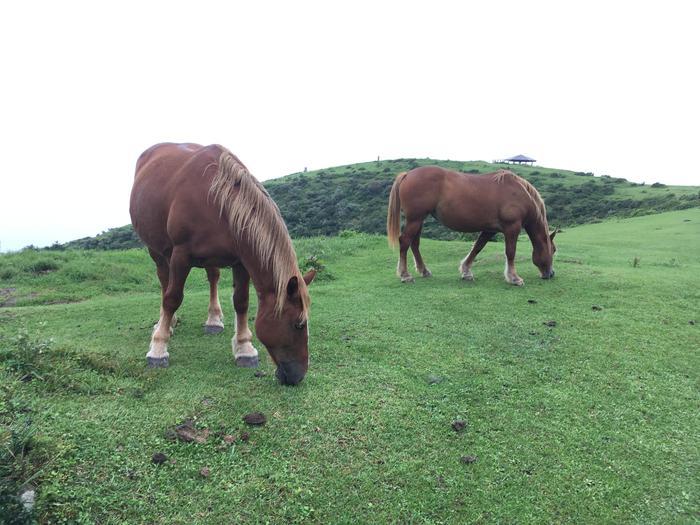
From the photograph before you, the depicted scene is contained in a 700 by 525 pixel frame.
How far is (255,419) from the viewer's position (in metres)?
2.91

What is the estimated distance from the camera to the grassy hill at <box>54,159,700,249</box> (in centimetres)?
2523

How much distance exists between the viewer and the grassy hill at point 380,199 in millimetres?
25234

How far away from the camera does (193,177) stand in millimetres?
3984

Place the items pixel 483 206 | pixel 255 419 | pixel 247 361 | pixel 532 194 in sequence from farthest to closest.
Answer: pixel 532 194 < pixel 483 206 < pixel 247 361 < pixel 255 419

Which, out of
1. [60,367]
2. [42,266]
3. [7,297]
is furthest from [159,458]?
[42,266]

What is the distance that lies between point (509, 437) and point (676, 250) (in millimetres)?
11404

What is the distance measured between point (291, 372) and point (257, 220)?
126cm

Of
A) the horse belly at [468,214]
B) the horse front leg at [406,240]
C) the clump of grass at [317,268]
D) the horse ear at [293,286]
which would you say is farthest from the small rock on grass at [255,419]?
the clump of grass at [317,268]

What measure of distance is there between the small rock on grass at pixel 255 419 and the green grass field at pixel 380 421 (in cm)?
7

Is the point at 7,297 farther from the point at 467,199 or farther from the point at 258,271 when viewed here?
the point at 467,199

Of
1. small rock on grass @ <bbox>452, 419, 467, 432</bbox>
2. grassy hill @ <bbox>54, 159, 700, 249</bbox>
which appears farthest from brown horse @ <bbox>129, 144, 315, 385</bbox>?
grassy hill @ <bbox>54, 159, 700, 249</bbox>

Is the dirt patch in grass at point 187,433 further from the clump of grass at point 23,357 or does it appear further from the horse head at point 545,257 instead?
the horse head at point 545,257

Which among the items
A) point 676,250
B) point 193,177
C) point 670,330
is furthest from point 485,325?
point 676,250

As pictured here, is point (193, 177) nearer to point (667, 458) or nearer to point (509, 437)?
Answer: point (509, 437)
